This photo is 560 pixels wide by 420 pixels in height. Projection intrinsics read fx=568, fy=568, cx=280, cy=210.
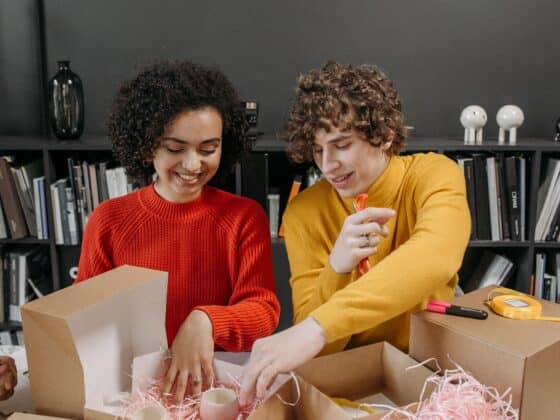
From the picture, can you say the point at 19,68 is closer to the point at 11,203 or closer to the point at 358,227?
the point at 11,203

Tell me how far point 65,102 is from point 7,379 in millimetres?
1804

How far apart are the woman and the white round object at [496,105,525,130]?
5.08 feet

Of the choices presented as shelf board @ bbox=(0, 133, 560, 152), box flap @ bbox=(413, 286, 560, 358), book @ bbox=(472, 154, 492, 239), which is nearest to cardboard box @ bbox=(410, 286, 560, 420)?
box flap @ bbox=(413, 286, 560, 358)

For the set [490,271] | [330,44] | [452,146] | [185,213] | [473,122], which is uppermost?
[330,44]

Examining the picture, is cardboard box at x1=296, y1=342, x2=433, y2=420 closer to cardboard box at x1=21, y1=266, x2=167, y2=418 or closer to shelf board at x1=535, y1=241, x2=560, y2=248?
cardboard box at x1=21, y1=266, x2=167, y2=418

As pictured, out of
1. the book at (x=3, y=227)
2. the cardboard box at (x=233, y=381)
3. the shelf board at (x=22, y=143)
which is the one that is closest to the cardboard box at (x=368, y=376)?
the cardboard box at (x=233, y=381)

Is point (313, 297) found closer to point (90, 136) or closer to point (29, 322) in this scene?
point (29, 322)

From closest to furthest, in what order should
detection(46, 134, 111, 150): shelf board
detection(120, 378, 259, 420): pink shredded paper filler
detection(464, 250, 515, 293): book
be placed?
1. detection(120, 378, 259, 420): pink shredded paper filler
2. detection(46, 134, 111, 150): shelf board
3. detection(464, 250, 515, 293): book

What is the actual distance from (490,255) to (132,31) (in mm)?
2015

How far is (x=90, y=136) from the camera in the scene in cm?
268

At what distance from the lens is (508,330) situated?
0.84 m

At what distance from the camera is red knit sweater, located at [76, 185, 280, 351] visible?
1331mm

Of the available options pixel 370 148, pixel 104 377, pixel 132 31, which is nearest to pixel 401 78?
pixel 132 31

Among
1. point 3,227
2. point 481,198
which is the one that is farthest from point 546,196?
point 3,227
